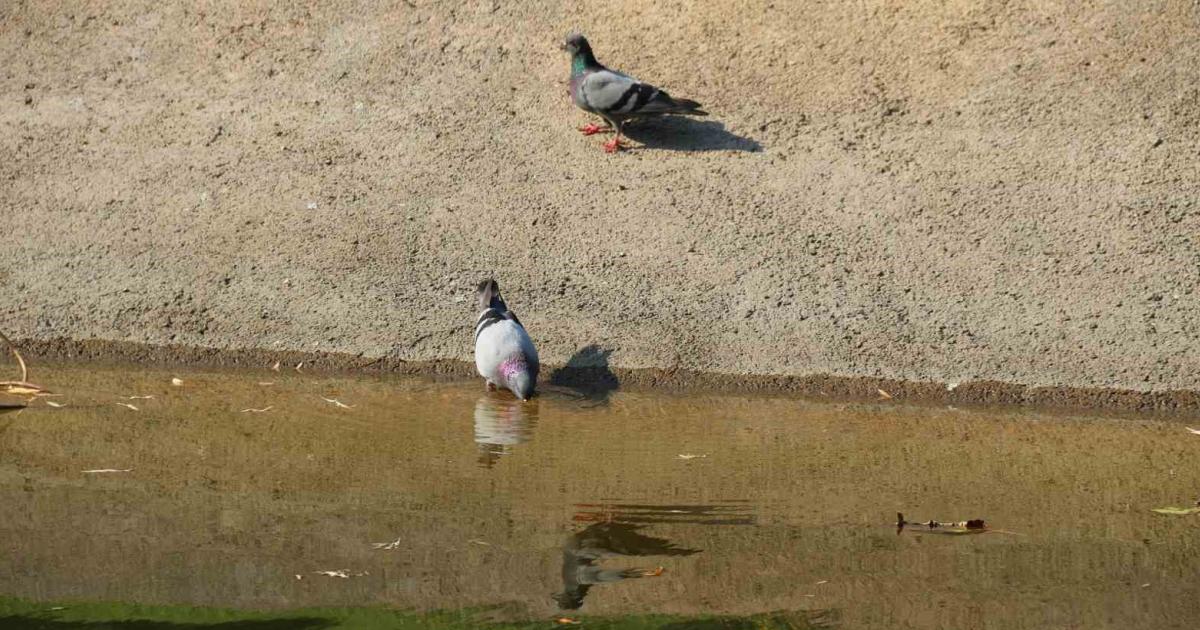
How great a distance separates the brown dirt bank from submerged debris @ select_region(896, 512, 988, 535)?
2.21m

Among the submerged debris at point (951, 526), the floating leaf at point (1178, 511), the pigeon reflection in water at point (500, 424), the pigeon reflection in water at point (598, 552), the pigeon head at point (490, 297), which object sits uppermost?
the pigeon head at point (490, 297)

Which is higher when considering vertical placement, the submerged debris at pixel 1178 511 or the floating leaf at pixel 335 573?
the submerged debris at pixel 1178 511

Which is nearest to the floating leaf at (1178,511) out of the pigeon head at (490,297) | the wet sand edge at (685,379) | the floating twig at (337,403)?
the wet sand edge at (685,379)

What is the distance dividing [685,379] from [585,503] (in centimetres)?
222

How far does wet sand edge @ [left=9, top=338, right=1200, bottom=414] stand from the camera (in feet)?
25.8

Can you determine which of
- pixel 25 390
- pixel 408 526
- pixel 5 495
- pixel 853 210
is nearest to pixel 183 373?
pixel 25 390

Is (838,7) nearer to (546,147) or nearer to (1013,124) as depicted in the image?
(1013,124)

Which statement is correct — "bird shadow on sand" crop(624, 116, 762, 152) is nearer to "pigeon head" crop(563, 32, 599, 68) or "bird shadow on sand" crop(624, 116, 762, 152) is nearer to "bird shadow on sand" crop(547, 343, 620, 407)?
"pigeon head" crop(563, 32, 599, 68)

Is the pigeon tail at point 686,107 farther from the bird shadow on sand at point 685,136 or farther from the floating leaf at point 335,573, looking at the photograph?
the floating leaf at point 335,573

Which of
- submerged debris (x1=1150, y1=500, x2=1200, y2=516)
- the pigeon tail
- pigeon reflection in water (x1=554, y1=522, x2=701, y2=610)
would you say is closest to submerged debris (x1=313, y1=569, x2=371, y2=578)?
pigeon reflection in water (x1=554, y1=522, x2=701, y2=610)

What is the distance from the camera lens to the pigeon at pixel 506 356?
7.45 metres

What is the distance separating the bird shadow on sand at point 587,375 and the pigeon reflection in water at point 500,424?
16.0 inches

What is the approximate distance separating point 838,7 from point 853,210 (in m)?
2.46

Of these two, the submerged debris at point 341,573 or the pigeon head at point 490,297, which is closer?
the submerged debris at point 341,573
